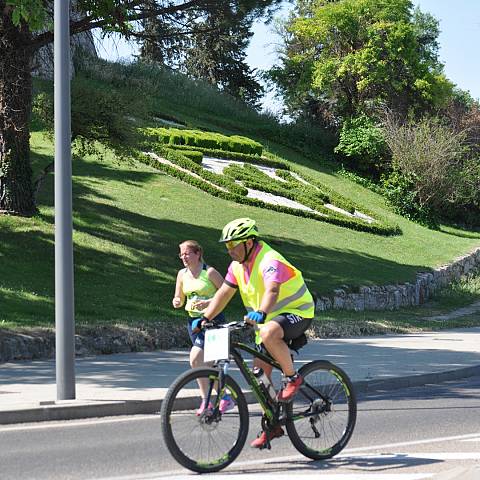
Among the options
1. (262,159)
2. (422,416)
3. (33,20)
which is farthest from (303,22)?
(422,416)

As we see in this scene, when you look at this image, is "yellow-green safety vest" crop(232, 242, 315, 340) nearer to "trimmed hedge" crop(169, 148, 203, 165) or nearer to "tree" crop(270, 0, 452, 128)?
"trimmed hedge" crop(169, 148, 203, 165)

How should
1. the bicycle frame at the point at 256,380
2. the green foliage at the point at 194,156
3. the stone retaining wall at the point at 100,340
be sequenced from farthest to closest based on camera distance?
the green foliage at the point at 194,156 → the stone retaining wall at the point at 100,340 → the bicycle frame at the point at 256,380

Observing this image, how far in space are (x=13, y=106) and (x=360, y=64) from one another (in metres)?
36.8

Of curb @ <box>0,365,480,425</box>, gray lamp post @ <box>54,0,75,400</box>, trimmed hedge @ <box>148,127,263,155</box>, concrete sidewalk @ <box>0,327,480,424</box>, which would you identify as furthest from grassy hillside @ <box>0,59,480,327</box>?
curb @ <box>0,365,480,425</box>

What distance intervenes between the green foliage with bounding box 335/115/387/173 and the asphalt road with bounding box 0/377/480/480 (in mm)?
44744

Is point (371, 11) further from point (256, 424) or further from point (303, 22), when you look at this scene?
point (256, 424)

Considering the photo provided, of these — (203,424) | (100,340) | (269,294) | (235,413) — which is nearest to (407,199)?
(100,340)

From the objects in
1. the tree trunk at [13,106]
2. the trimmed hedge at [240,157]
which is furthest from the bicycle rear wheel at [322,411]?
the trimmed hedge at [240,157]

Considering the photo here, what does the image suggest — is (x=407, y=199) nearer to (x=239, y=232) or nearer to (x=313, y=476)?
(x=239, y=232)

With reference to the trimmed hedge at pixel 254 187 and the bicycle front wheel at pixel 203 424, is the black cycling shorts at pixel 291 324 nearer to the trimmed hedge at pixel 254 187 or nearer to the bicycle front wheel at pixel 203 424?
the bicycle front wheel at pixel 203 424

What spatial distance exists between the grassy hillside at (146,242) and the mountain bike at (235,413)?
376 inches

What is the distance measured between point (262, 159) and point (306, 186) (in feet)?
9.06

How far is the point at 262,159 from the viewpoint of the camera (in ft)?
158

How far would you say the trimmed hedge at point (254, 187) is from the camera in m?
39.8
